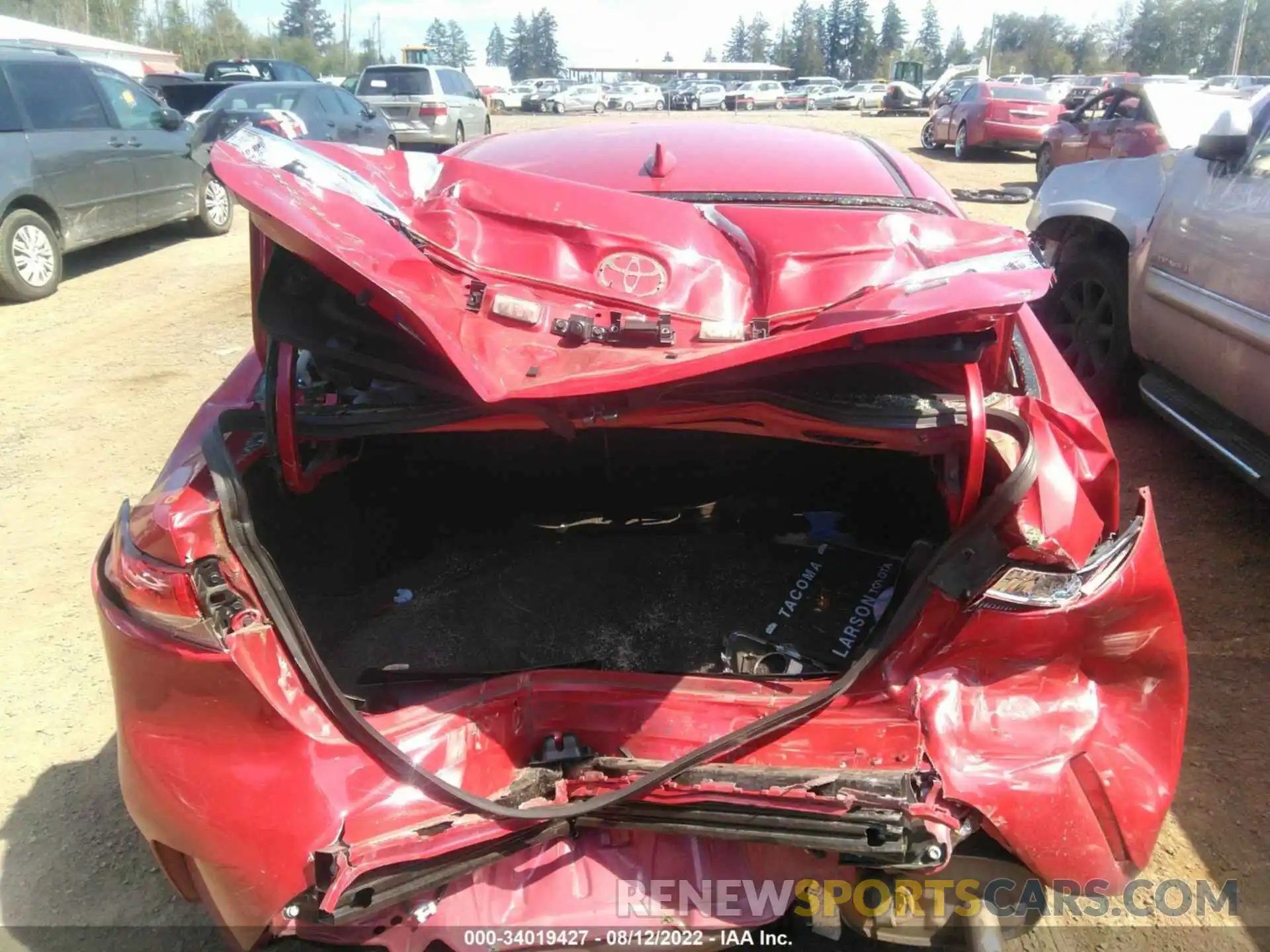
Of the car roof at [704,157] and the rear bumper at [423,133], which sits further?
the rear bumper at [423,133]

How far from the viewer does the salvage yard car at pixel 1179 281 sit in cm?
347

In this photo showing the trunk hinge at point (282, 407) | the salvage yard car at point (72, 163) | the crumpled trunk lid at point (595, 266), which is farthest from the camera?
the salvage yard car at point (72, 163)

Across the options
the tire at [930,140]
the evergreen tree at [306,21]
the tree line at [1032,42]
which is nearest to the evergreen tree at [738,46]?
the tree line at [1032,42]

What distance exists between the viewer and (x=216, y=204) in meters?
10.4

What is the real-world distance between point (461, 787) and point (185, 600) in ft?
2.03

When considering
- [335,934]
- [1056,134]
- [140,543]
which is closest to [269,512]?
[140,543]

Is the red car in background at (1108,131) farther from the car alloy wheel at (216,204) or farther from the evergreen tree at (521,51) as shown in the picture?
the evergreen tree at (521,51)

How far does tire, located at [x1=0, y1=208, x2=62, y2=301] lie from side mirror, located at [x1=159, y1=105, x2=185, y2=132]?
5.88ft

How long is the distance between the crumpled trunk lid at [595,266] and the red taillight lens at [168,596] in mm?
620

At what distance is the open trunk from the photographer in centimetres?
251

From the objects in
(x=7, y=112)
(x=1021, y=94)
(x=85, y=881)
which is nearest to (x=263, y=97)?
(x=7, y=112)

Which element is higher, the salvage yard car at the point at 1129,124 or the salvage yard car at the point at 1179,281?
the salvage yard car at the point at 1129,124

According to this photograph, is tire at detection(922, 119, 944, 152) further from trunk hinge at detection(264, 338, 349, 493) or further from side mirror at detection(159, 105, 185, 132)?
trunk hinge at detection(264, 338, 349, 493)

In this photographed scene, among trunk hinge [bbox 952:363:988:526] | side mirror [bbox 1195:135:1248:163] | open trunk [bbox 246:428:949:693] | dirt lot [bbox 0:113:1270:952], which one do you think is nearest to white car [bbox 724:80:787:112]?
dirt lot [bbox 0:113:1270:952]
